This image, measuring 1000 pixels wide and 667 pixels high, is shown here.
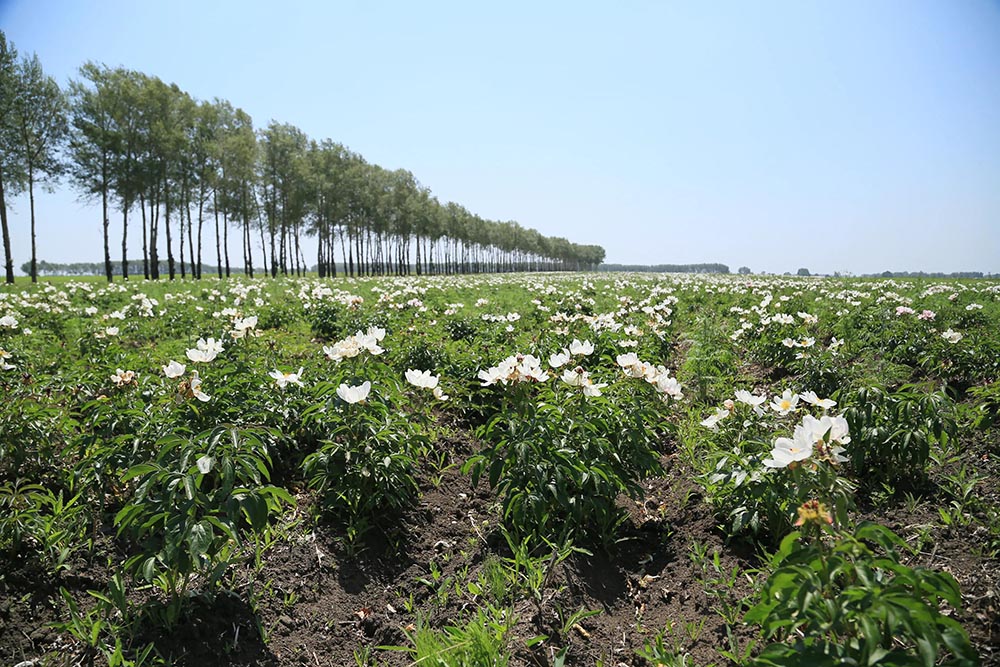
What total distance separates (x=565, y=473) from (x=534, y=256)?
12386 centimetres

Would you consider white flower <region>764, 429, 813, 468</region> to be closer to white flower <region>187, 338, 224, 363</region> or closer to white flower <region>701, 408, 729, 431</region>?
white flower <region>701, 408, 729, 431</region>

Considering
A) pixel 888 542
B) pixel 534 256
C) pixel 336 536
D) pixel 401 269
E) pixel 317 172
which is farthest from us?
pixel 534 256

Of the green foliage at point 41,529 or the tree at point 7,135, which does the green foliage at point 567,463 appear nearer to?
the green foliage at point 41,529

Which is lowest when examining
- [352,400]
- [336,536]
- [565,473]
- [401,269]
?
[336,536]

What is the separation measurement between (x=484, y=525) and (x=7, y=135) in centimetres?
3145

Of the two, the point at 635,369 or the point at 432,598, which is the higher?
the point at 635,369

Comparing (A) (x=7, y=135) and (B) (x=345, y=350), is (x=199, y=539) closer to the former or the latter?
(B) (x=345, y=350)

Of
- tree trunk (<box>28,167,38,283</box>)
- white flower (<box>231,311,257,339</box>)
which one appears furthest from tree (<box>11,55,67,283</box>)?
white flower (<box>231,311,257,339</box>)

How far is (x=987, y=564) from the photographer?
2404mm

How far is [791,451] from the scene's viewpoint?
1.92 metres

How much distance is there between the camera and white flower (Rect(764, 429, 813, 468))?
Answer: 1852 millimetres

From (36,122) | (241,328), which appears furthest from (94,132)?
(241,328)

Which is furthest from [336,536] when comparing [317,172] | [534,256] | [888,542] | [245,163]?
[534,256]

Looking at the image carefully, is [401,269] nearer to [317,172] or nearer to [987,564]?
[317,172]
